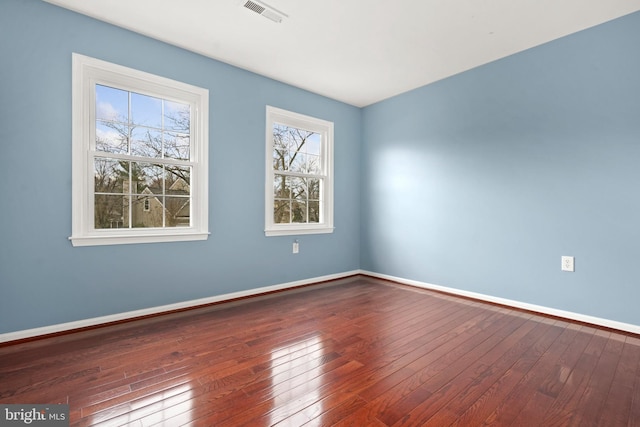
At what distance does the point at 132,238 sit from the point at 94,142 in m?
0.88

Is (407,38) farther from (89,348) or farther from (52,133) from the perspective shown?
(89,348)

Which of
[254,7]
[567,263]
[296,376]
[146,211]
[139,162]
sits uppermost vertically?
[254,7]

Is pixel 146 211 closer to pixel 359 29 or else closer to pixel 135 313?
pixel 135 313

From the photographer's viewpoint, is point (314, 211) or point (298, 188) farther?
point (314, 211)

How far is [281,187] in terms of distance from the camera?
12.7ft

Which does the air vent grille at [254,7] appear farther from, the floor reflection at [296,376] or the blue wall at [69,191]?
the floor reflection at [296,376]

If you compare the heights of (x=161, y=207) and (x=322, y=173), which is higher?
(x=322, y=173)

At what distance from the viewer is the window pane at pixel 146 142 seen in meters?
2.80

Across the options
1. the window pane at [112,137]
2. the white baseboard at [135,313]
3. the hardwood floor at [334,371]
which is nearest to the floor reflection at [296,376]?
the hardwood floor at [334,371]

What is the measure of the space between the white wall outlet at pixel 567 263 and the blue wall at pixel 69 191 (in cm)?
285

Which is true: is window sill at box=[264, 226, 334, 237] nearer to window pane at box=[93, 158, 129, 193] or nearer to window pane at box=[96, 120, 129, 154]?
window pane at box=[93, 158, 129, 193]

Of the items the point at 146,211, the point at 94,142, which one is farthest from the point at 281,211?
the point at 94,142

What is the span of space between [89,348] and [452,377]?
8.11 feet

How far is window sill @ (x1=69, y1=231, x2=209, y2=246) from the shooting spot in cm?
247
